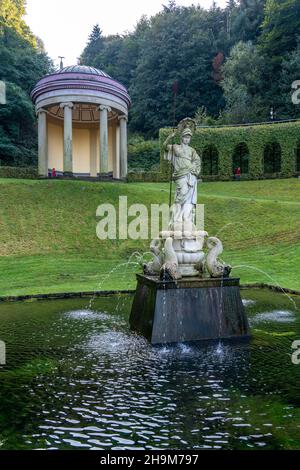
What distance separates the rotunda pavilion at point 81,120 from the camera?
31938mm

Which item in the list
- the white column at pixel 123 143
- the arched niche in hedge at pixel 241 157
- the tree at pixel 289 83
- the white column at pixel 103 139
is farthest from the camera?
the tree at pixel 289 83

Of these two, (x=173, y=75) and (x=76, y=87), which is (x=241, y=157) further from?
(x=173, y=75)

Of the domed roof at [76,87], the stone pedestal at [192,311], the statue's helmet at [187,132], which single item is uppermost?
the domed roof at [76,87]

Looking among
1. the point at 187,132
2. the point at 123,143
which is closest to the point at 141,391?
the point at 187,132

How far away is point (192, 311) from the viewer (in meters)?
9.05

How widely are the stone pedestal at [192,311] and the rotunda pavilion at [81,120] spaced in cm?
2453

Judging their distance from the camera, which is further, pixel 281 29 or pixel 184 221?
pixel 281 29

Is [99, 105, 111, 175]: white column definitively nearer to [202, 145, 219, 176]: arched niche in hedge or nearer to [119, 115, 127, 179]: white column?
[119, 115, 127, 179]: white column

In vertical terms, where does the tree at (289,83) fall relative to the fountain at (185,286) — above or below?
above

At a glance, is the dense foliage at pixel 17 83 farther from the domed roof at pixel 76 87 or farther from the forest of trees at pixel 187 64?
the domed roof at pixel 76 87

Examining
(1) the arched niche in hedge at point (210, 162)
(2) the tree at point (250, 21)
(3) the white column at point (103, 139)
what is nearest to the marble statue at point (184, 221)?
(3) the white column at point (103, 139)

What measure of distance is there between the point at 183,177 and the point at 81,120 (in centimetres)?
3053

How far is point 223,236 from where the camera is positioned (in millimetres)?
23938
